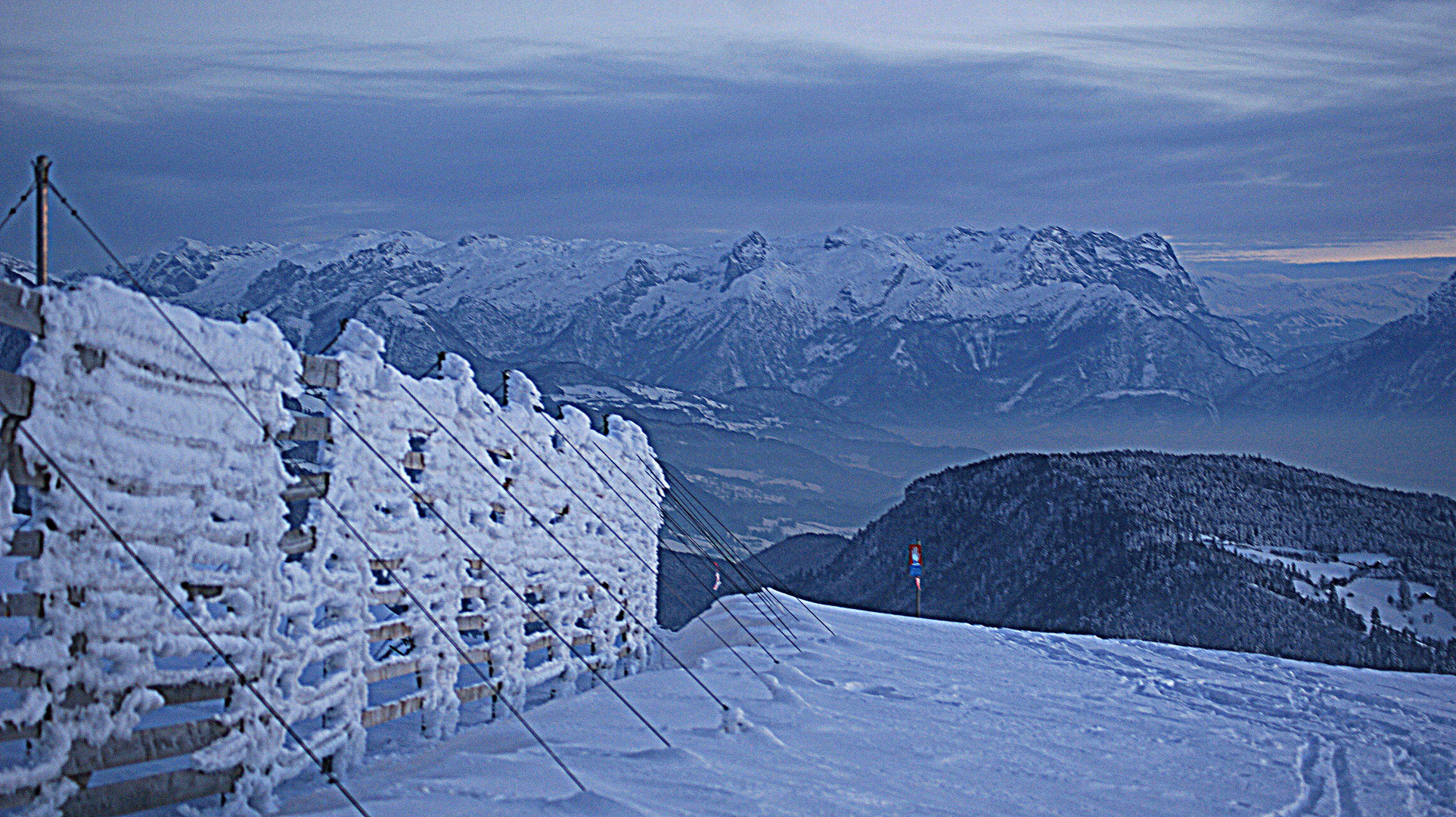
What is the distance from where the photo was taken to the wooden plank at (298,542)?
1000 cm

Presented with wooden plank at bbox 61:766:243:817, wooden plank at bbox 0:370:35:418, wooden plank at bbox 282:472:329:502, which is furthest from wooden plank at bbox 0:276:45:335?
wooden plank at bbox 61:766:243:817

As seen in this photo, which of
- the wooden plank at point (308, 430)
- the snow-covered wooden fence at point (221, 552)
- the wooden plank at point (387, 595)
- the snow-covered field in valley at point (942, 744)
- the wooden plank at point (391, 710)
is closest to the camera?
the snow-covered wooden fence at point (221, 552)

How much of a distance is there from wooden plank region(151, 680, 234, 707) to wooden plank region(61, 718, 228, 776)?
0.55ft

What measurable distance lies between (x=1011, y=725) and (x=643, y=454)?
7.85 metres

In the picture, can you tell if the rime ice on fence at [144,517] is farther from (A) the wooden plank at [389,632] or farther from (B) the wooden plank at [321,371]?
(A) the wooden plank at [389,632]

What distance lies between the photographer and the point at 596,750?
12.1m

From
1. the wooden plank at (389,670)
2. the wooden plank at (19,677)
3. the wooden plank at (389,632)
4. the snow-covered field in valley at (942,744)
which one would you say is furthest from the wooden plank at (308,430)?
the snow-covered field in valley at (942,744)

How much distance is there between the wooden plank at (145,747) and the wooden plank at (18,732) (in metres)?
0.29

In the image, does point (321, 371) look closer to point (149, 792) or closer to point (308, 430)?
point (308, 430)

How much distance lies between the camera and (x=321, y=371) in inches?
426

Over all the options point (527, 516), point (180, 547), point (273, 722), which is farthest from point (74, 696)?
point (527, 516)

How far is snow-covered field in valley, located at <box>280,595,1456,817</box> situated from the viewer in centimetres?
1090

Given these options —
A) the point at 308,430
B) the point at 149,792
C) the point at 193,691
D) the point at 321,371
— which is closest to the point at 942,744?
the point at 308,430

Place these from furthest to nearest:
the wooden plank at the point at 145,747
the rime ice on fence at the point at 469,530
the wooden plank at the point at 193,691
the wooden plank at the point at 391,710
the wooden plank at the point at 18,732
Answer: the rime ice on fence at the point at 469,530 → the wooden plank at the point at 391,710 → the wooden plank at the point at 193,691 → the wooden plank at the point at 145,747 → the wooden plank at the point at 18,732
